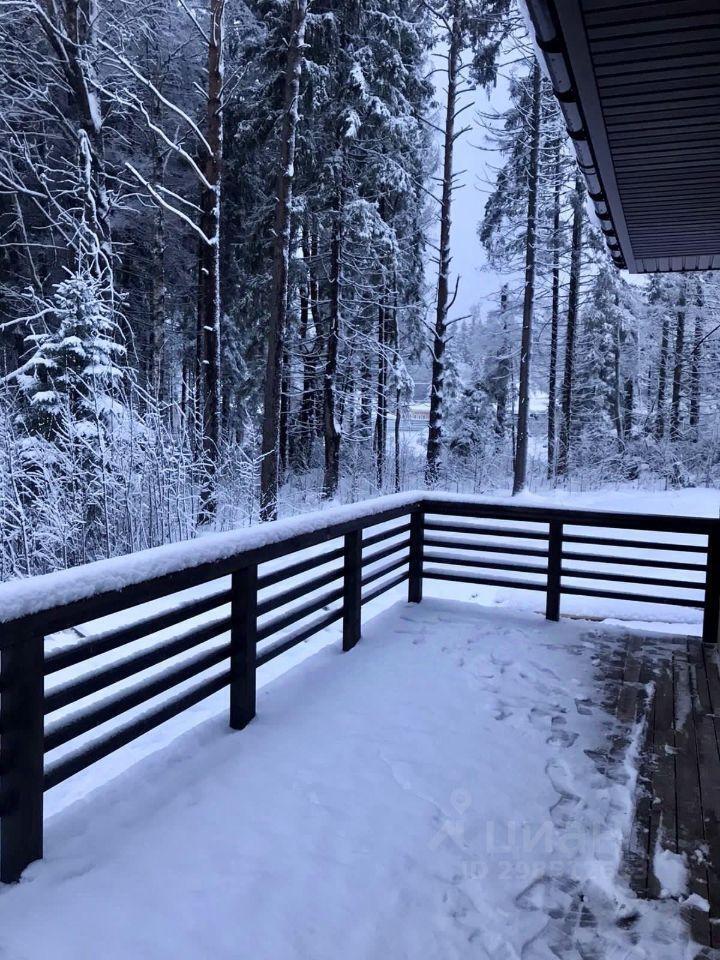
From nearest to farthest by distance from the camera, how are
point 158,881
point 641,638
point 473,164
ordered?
point 158,881 < point 641,638 < point 473,164

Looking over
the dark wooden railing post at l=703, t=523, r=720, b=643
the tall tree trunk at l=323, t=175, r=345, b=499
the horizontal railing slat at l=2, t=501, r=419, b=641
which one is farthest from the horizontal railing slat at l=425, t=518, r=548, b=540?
the tall tree trunk at l=323, t=175, r=345, b=499

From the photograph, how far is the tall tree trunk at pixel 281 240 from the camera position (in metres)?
9.41

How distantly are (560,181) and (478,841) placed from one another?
15417 millimetres

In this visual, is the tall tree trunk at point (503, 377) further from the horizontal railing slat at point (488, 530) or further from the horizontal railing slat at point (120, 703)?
the horizontal railing slat at point (120, 703)

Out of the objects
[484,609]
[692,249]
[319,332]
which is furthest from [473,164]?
[484,609]

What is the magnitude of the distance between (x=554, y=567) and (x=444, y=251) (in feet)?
33.1

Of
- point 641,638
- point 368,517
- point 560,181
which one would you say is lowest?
point 641,638

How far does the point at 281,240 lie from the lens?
9.66 m

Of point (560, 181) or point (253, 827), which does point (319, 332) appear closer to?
point (560, 181)

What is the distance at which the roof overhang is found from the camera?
218 centimetres

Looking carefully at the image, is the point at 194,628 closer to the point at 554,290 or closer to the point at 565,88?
the point at 565,88

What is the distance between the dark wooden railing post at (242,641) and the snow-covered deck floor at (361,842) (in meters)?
0.14

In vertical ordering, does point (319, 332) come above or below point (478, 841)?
above

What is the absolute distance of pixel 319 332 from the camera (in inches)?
615
